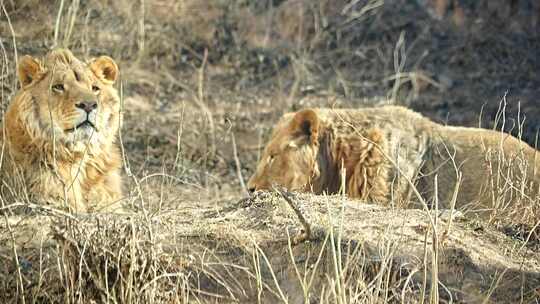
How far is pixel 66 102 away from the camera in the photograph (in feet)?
23.5

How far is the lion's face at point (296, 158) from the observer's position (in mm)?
7980

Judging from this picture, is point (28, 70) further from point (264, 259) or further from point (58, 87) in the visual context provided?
point (264, 259)

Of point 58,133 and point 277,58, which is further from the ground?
→ point 58,133

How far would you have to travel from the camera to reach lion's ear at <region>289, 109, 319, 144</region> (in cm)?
798

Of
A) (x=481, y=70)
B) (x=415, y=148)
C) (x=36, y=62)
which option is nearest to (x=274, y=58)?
(x=481, y=70)

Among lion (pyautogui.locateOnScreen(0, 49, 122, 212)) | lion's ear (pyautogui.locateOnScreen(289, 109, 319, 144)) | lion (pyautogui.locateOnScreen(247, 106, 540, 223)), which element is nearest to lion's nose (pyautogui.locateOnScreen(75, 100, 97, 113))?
lion (pyautogui.locateOnScreen(0, 49, 122, 212))

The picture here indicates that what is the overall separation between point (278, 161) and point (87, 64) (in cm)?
166

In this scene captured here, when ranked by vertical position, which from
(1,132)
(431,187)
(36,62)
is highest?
(36,62)

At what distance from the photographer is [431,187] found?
7969 mm

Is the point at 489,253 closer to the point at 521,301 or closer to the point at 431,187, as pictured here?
the point at 521,301

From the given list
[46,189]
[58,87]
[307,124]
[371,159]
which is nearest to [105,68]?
[58,87]

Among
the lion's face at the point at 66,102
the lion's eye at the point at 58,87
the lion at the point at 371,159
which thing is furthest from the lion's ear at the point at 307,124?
the lion's eye at the point at 58,87

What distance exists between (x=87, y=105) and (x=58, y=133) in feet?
0.92

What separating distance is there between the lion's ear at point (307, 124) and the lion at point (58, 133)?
146cm
